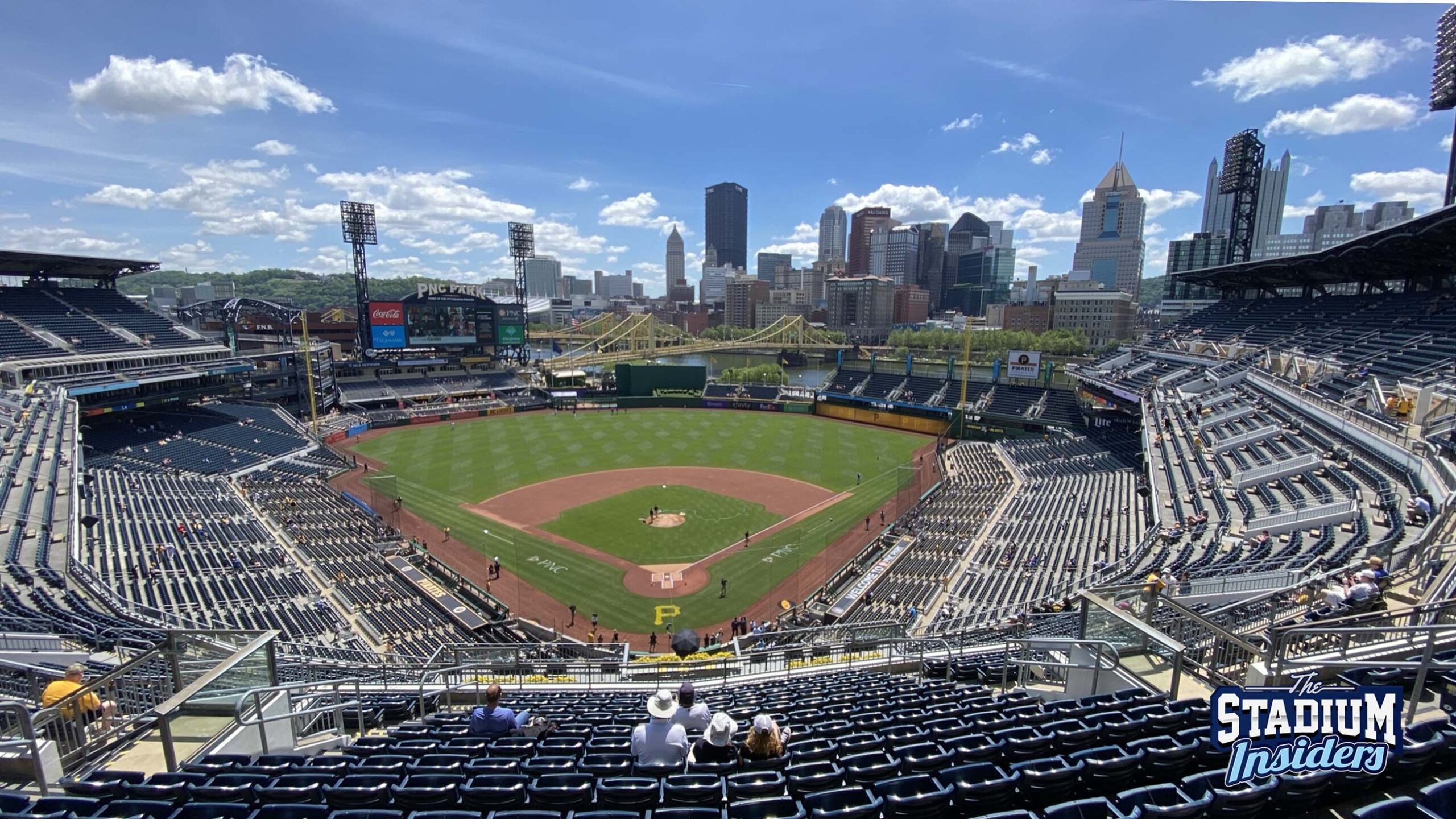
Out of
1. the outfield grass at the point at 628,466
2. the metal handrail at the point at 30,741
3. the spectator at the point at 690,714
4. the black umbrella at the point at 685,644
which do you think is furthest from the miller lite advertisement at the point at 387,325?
the spectator at the point at 690,714

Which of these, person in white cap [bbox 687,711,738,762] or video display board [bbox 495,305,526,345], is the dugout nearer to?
video display board [bbox 495,305,526,345]

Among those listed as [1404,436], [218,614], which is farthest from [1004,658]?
[218,614]

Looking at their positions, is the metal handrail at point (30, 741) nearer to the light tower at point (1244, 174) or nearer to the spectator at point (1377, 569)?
the spectator at point (1377, 569)

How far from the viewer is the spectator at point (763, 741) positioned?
646cm

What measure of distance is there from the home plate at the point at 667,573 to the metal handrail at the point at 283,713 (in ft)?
59.6

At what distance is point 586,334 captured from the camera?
14838 centimetres

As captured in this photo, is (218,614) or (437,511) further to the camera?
(437,511)

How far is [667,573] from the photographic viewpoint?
93.5ft

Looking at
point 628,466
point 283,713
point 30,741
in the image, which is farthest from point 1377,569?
point 628,466

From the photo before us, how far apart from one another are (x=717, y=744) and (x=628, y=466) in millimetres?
41457

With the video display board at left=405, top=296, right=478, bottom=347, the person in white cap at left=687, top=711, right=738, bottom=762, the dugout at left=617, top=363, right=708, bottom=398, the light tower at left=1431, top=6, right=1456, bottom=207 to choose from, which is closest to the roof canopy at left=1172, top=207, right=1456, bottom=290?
the light tower at left=1431, top=6, right=1456, bottom=207

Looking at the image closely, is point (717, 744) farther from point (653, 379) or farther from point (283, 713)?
point (653, 379)

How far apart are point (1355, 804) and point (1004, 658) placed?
566 centimetres

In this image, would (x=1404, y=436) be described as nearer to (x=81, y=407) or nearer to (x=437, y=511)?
(x=437, y=511)
